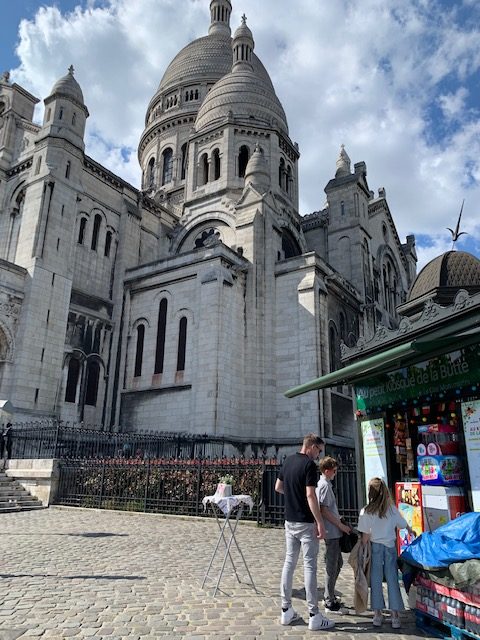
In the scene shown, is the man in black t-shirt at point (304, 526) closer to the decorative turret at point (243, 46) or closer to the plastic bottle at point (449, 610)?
the plastic bottle at point (449, 610)

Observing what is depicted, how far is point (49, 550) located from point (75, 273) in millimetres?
17958

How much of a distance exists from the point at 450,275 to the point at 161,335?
14.0 metres

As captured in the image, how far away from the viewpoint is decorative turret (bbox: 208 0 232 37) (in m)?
50.2

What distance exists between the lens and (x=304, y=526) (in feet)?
17.3

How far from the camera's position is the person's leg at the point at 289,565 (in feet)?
16.8

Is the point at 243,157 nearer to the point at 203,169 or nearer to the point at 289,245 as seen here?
the point at 203,169

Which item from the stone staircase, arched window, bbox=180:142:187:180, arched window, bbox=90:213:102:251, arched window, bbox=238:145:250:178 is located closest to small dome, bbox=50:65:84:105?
arched window, bbox=90:213:102:251

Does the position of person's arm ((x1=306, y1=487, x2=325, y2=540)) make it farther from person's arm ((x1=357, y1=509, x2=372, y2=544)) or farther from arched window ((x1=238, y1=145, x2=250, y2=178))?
arched window ((x1=238, y1=145, x2=250, y2=178))

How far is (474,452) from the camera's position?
6074 mm

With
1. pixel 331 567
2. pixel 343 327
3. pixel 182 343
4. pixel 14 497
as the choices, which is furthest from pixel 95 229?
pixel 331 567

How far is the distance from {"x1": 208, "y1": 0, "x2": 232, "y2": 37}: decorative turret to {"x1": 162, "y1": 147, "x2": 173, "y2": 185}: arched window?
1697cm

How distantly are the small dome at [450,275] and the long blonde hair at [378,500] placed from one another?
9.92 meters

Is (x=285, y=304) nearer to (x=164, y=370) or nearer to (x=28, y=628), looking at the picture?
(x=164, y=370)

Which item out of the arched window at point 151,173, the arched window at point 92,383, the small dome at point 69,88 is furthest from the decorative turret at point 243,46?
the arched window at point 92,383
